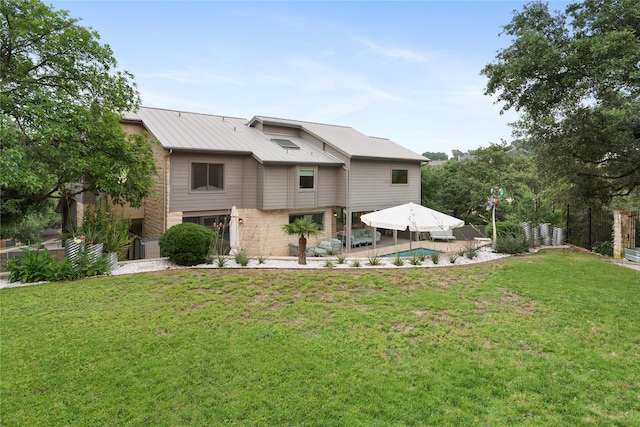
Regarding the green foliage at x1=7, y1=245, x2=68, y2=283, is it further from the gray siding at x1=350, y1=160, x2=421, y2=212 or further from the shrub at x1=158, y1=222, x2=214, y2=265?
the gray siding at x1=350, y1=160, x2=421, y2=212

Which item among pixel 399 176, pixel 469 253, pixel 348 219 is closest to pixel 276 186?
pixel 348 219

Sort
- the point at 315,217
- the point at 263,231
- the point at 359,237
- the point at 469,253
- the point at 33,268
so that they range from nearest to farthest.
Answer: the point at 33,268
the point at 469,253
the point at 263,231
the point at 315,217
the point at 359,237

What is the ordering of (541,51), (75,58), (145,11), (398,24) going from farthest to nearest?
(398,24) → (145,11) → (541,51) → (75,58)

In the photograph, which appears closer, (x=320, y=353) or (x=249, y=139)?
(x=320, y=353)

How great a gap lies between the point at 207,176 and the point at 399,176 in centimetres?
1221

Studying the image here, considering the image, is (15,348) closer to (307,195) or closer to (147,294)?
(147,294)

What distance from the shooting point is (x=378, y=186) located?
20.9 metres

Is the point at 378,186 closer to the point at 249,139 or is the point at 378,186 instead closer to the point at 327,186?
the point at 327,186

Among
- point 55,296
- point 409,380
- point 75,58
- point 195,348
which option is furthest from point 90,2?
point 409,380

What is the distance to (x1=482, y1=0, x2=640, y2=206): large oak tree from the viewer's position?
1012 centimetres

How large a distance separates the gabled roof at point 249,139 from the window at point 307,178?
22.3 inches

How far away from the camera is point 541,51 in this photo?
36.9 ft

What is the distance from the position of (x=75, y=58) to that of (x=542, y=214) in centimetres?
1849

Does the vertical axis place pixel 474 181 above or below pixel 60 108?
above
